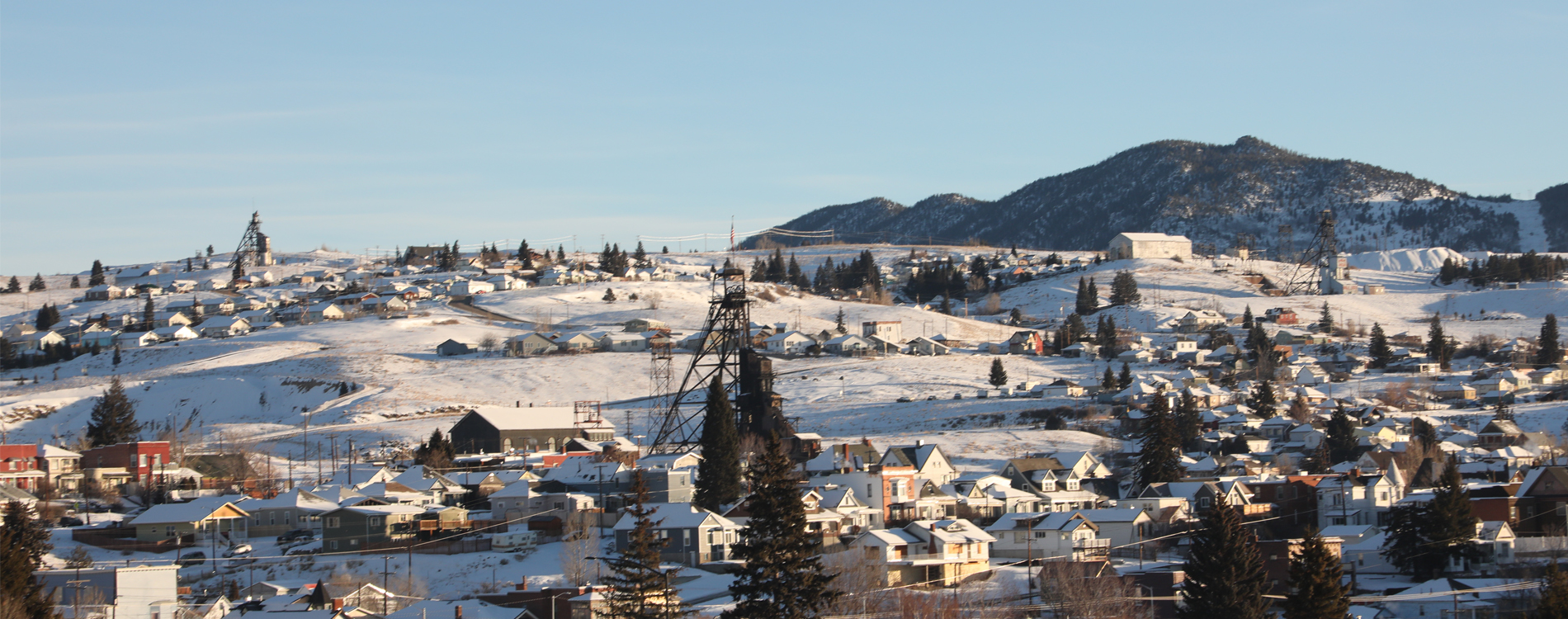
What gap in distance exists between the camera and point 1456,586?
40.4 meters

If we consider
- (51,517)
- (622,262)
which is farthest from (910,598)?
(622,262)

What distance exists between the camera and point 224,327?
4350 inches

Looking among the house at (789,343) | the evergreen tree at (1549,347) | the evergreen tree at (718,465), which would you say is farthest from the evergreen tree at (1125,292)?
the evergreen tree at (718,465)

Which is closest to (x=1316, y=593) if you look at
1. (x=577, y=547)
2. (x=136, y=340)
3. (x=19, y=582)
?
(x=577, y=547)

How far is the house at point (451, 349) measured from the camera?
97062mm

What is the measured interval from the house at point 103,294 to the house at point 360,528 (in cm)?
9743

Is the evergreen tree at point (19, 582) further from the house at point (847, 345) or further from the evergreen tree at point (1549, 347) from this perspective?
the evergreen tree at point (1549, 347)

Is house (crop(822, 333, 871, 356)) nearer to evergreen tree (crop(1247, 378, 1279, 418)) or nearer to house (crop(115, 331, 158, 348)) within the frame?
evergreen tree (crop(1247, 378, 1279, 418))

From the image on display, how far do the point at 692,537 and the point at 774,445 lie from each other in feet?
62.0

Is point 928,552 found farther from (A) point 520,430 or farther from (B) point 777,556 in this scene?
(A) point 520,430

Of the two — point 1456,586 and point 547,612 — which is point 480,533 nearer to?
point 547,612

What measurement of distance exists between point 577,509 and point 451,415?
29.8 meters

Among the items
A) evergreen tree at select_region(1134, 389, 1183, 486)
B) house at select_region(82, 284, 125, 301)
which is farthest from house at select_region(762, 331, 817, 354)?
house at select_region(82, 284, 125, 301)

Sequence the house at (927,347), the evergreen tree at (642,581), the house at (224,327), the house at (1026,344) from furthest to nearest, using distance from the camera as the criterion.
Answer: the house at (224,327), the house at (1026,344), the house at (927,347), the evergreen tree at (642,581)
